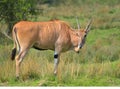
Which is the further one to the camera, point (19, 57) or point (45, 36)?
point (45, 36)

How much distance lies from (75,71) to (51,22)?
140cm

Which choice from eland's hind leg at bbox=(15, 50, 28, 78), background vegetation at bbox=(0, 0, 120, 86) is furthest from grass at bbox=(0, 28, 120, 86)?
eland's hind leg at bbox=(15, 50, 28, 78)

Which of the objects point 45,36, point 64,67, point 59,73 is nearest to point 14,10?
point 45,36

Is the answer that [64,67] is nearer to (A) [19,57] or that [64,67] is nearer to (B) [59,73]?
(B) [59,73]

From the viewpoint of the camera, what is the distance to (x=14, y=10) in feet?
44.8

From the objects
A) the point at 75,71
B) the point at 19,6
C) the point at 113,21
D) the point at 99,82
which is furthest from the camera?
the point at 113,21

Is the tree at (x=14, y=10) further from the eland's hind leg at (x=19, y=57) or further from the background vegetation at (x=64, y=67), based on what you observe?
the eland's hind leg at (x=19, y=57)

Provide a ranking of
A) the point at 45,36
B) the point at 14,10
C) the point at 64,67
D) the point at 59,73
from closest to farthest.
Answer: the point at 59,73 < the point at 45,36 < the point at 64,67 < the point at 14,10

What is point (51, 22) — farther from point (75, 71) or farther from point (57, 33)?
point (75, 71)

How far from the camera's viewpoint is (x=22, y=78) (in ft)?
34.4

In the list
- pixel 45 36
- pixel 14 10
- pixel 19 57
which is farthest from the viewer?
pixel 14 10

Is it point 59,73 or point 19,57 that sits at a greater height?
point 19,57

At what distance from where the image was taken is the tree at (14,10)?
13.4m

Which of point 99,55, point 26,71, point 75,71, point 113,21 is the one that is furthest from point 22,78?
point 113,21
